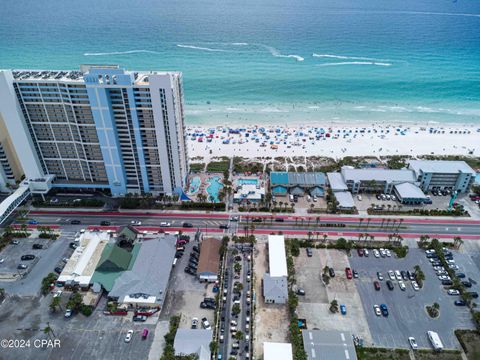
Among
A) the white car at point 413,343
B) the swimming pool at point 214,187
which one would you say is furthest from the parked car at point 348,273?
the swimming pool at point 214,187

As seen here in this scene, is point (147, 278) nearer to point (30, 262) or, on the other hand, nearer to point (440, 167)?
point (30, 262)

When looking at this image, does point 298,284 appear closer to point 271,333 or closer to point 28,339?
point 271,333

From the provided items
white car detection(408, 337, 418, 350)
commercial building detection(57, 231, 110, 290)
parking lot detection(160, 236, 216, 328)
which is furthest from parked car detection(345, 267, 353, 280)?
commercial building detection(57, 231, 110, 290)

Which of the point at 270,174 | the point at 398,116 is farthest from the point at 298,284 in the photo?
the point at 398,116

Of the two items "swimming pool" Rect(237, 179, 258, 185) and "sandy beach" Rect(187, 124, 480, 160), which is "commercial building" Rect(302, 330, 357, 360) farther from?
"sandy beach" Rect(187, 124, 480, 160)

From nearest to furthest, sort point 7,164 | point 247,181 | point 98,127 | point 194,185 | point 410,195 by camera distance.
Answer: point 98,127
point 410,195
point 7,164
point 194,185
point 247,181

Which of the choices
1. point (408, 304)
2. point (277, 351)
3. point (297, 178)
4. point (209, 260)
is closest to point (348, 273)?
point (408, 304)
